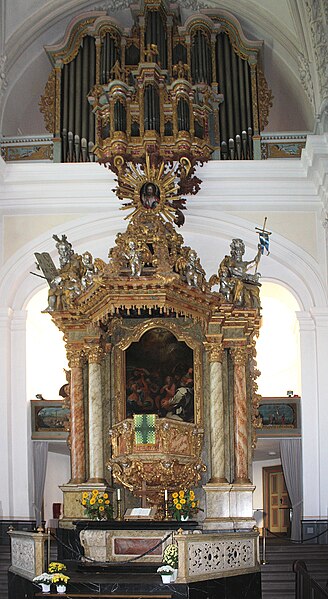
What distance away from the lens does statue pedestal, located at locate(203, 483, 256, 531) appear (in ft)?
58.9

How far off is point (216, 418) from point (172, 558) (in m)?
4.06

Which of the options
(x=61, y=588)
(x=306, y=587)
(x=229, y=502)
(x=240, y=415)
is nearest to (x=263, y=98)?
(x=240, y=415)

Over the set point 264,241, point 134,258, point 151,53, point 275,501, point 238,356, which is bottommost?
point 275,501

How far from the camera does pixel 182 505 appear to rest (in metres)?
17.3

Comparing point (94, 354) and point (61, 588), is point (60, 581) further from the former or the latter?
point (94, 354)

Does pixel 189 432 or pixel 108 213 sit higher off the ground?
pixel 108 213

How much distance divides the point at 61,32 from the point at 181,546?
12.2 meters

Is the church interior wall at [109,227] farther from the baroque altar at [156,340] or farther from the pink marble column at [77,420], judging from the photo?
the pink marble column at [77,420]

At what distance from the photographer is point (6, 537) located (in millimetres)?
19328

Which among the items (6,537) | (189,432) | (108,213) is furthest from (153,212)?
(6,537)

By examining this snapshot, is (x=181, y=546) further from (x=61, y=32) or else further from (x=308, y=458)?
(x=61, y=32)

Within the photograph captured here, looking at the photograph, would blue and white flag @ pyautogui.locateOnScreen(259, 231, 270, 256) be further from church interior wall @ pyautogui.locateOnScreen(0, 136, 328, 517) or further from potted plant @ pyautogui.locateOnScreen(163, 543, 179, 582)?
potted plant @ pyautogui.locateOnScreen(163, 543, 179, 582)

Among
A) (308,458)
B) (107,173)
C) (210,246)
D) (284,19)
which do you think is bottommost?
(308,458)

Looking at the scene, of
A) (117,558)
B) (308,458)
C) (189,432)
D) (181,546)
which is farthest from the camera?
(308,458)
